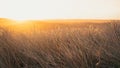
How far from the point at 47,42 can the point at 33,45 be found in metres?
0.24

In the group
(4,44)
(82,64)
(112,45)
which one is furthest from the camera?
(112,45)

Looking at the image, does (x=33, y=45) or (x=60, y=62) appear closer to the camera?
(x=60, y=62)

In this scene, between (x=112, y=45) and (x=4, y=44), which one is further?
(x=112, y=45)

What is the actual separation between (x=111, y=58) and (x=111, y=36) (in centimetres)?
117

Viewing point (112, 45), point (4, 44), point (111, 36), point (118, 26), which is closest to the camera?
point (4, 44)

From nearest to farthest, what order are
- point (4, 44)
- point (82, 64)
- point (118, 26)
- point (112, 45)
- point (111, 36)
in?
1. point (82, 64)
2. point (4, 44)
3. point (112, 45)
4. point (111, 36)
5. point (118, 26)

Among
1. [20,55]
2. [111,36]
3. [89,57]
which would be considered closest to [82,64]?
[89,57]

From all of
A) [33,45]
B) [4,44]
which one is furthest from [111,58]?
[4,44]

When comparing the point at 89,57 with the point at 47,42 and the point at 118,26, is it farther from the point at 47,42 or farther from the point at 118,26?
the point at 118,26

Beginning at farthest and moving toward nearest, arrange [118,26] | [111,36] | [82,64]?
[118,26] < [111,36] < [82,64]

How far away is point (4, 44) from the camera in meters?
4.82

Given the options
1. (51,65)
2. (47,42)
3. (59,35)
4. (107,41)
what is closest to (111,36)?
(107,41)

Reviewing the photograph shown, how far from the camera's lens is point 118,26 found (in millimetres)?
6695

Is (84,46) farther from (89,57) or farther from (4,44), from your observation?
(4,44)
